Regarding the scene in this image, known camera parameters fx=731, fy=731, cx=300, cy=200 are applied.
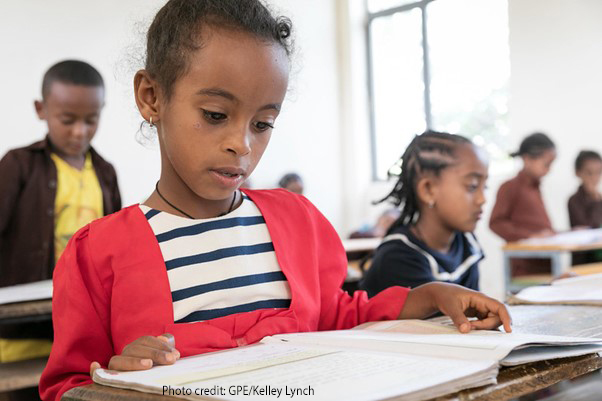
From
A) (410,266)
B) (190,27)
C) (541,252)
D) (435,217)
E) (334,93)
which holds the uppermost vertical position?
(334,93)

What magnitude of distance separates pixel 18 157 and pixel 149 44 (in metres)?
1.47

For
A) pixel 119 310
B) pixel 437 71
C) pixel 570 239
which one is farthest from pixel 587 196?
pixel 119 310

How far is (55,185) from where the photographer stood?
246 centimetres

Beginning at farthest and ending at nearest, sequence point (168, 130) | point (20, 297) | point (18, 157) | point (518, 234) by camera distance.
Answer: point (518, 234) < point (18, 157) < point (20, 297) < point (168, 130)

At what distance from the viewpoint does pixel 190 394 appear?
61 centimetres

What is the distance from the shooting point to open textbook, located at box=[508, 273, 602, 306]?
1300mm

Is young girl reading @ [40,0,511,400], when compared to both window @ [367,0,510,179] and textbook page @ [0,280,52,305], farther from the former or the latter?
window @ [367,0,510,179]

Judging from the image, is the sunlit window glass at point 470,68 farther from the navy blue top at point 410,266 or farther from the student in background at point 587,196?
the navy blue top at point 410,266

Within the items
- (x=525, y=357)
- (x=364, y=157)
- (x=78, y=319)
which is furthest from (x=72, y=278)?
(x=364, y=157)

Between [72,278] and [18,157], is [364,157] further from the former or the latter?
[72,278]

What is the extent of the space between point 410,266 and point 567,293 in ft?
1.88

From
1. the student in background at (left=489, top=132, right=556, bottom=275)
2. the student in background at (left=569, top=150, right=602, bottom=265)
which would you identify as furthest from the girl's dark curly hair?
the student in background at (left=569, top=150, right=602, bottom=265)

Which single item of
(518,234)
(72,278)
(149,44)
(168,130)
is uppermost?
(149,44)

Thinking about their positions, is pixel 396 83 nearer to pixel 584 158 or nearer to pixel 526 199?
pixel 584 158
